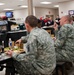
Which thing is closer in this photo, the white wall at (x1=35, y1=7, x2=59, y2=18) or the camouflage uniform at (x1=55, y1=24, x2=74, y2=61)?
the camouflage uniform at (x1=55, y1=24, x2=74, y2=61)

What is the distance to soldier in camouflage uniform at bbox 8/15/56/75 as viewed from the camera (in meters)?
2.06

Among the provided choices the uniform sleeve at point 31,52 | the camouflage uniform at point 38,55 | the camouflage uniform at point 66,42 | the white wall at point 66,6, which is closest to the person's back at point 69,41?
the camouflage uniform at point 66,42

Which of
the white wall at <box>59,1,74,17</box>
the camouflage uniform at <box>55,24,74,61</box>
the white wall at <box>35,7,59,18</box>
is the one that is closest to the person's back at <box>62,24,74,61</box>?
the camouflage uniform at <box>55,24,74,61</box>

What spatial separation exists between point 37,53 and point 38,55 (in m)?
0.04

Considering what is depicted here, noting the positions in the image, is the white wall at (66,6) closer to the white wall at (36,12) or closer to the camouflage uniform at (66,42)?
the white wall at (36,12)

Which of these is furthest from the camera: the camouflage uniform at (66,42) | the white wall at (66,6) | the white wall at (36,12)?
the white wall at (36,12)

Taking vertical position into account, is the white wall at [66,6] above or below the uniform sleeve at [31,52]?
above

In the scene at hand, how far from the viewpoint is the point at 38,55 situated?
7.00 ft

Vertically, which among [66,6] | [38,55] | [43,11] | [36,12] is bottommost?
[38,55]

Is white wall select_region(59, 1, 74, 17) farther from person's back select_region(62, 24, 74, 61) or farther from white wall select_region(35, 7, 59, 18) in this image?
person's back select_region(62, 24, 74, 61)

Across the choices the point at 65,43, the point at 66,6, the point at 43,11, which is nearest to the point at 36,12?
the point at 43,11

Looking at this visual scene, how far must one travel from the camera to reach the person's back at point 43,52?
207 centimetres

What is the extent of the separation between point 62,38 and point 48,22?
8.26ft

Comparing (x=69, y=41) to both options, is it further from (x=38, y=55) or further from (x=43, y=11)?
(x=43, y=11)
